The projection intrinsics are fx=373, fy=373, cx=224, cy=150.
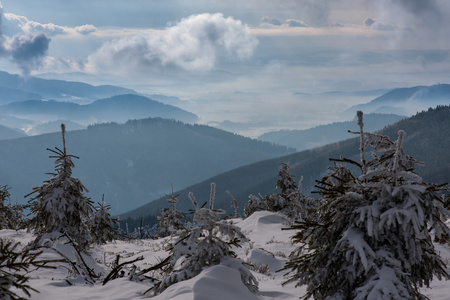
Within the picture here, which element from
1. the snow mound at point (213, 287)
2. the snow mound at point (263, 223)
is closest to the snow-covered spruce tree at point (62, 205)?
the snow mound at point (213, 287)

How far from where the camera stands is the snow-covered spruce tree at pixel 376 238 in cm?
446

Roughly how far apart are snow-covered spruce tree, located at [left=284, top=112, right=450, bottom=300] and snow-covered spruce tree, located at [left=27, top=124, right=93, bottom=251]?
1003cm

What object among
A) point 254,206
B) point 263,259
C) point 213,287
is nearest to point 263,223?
point 263,259

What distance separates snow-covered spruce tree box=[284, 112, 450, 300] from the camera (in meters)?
4.46

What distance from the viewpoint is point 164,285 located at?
6418mm

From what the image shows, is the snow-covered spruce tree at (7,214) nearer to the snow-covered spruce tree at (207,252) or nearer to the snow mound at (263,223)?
the snow mound at (263,223)

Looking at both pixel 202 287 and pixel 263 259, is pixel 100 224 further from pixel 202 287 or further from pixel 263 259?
pixel 202 287

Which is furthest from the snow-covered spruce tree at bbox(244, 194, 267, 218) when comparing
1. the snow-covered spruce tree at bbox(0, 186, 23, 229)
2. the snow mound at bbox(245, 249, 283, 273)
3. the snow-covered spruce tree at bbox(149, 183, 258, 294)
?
the snow-covered spruce tree at bbox(149, 183, 258, 294)

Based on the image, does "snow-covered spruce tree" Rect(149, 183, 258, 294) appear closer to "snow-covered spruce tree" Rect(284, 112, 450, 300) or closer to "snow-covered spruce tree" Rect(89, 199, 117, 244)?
"snow-covered spruce tree" Rect(284, 112, 450, 300)

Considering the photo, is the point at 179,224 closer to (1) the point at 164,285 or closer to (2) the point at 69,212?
(2) the point at 69,212

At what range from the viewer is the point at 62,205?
1291cm

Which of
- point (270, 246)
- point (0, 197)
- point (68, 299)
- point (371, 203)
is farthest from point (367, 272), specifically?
point (0, 197)

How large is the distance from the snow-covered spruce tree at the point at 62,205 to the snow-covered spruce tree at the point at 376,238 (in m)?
10.0

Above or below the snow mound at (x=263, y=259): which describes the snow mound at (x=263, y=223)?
below
